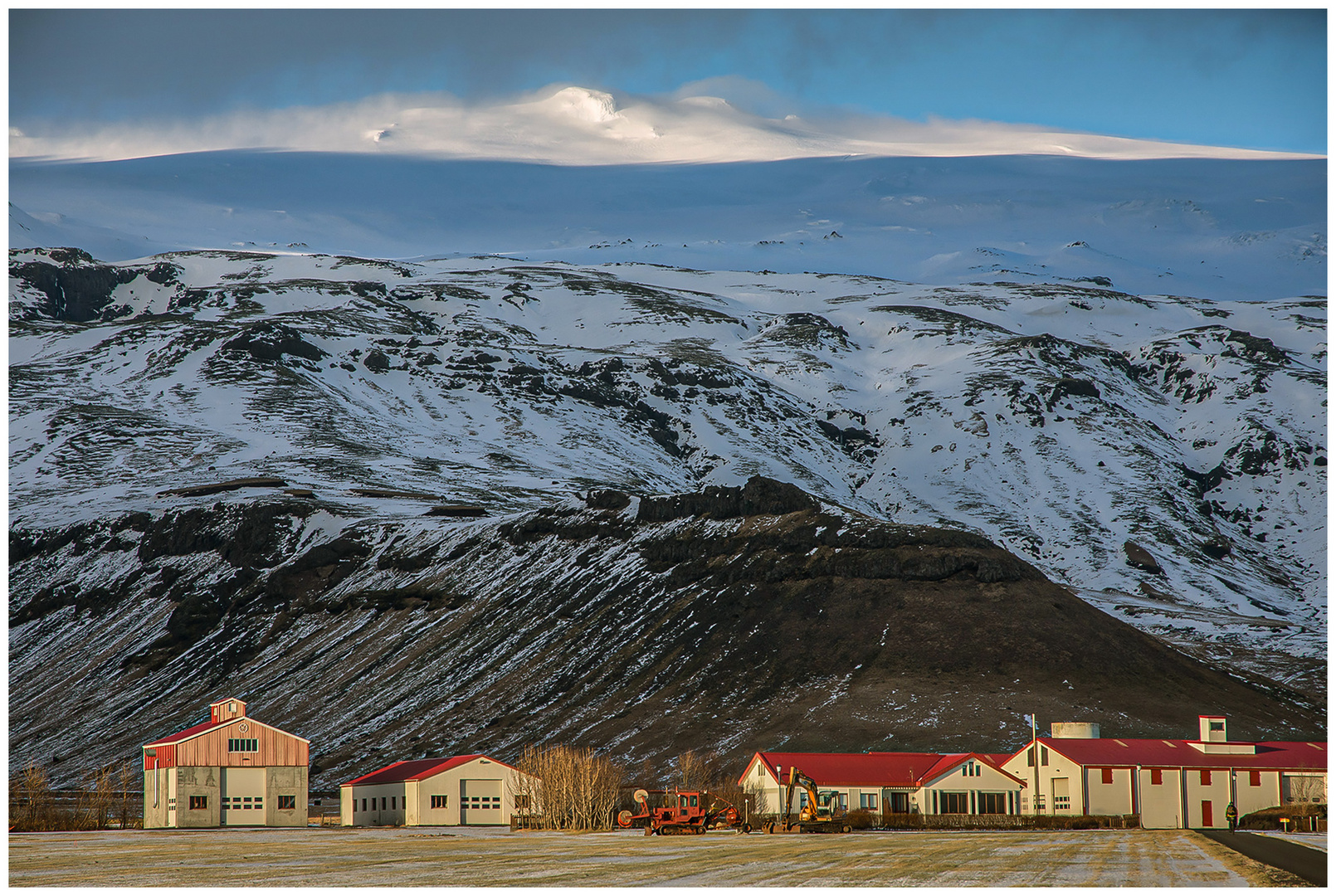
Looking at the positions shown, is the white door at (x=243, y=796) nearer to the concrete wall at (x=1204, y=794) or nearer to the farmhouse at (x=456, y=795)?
the farmhouse at (x=456, y=795)

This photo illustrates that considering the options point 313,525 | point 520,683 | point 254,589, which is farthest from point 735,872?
point 313,525

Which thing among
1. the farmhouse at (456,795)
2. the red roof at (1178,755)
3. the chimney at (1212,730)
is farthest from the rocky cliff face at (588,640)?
the farmhouse at (456,795)

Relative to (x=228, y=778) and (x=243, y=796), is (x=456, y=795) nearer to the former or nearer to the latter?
(x=243, y=796)

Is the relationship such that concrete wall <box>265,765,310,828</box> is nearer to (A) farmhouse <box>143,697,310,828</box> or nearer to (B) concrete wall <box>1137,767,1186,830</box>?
(A) farmhouse <box>143,697,310,828</box>

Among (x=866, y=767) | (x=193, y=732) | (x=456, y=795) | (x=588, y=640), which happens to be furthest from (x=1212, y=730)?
(x=588, y=640)

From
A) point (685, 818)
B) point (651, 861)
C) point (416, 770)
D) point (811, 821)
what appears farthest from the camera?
point (416, 770)
